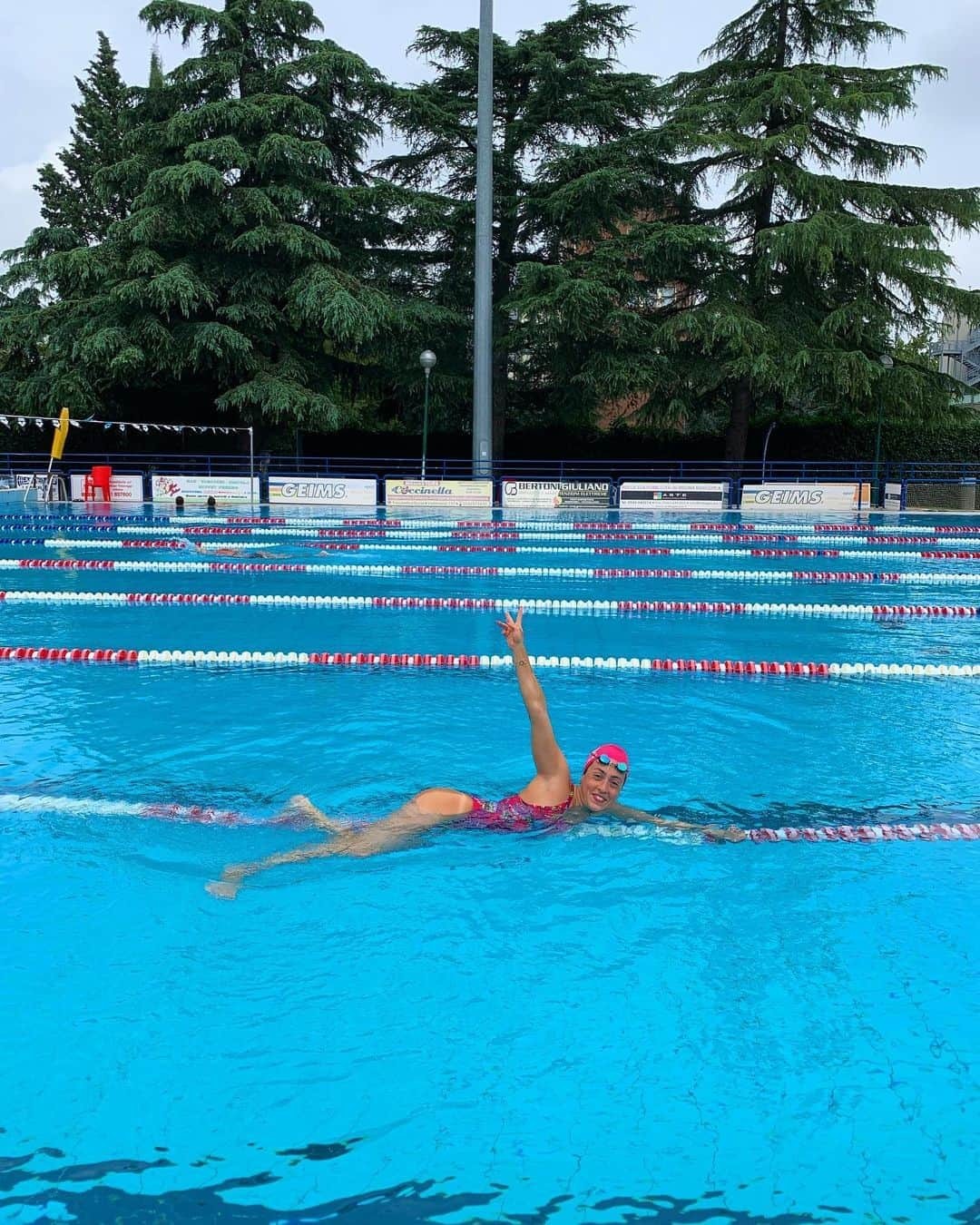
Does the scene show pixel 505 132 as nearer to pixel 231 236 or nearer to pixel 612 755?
pixel 231 236

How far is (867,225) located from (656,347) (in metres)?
5.76

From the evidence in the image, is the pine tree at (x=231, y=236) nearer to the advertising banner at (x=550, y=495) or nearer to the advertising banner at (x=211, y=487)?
the advertising banner at (x=211, y=487)

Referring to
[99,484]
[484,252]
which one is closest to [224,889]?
[484,252]

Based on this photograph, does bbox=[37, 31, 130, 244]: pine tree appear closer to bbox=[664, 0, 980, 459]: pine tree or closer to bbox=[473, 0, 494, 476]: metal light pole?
bbox=[473, 0, 494, 476]: metal light pole

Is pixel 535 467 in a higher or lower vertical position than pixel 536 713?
higher

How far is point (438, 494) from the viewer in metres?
25.9

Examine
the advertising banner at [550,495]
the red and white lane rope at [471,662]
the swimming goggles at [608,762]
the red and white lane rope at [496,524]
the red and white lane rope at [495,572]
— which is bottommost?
the red and white lane rope at [471,662]

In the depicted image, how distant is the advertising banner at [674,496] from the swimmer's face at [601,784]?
21845mm

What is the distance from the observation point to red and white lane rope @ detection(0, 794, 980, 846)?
15.8 ft

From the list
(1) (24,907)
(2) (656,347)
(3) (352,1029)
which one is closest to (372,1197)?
(3) (352,1029)

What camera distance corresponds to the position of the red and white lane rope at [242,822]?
480cm

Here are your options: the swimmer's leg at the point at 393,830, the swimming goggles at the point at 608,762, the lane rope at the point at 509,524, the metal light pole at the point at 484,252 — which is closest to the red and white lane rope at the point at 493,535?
the lane rope at the point at 509,524

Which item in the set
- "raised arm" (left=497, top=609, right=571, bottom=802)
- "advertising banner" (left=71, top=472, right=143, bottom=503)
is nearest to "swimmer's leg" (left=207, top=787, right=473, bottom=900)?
"raised arm" (left=497, top=609, right=571, bottom=802)

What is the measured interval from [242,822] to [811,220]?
2448 cm
